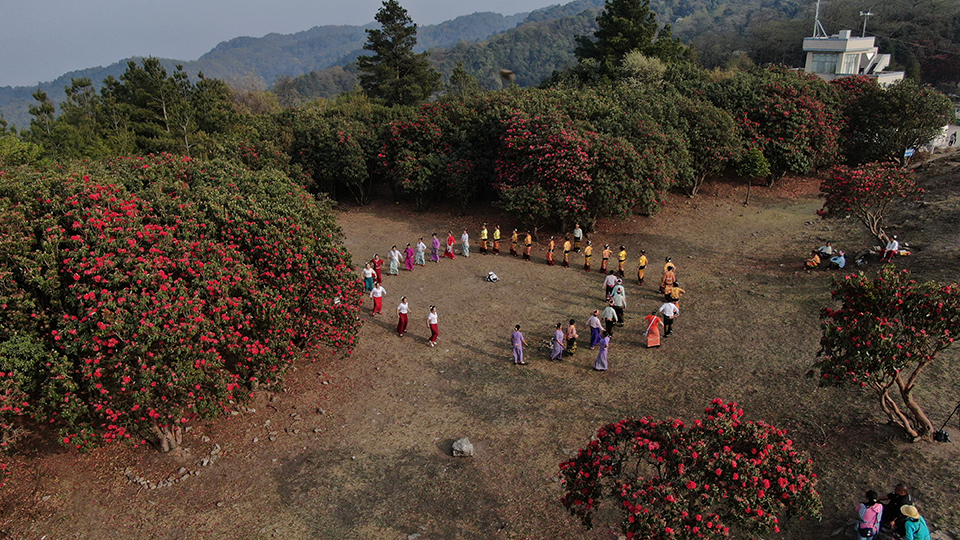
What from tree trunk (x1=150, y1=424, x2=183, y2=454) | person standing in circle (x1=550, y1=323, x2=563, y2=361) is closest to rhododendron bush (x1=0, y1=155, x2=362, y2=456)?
tree trunk (x1=150, y1=424, x2=183, y2=454)

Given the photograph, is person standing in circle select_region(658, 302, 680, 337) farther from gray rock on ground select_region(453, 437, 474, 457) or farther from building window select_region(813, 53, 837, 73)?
building window select_region(813, 53, 837, 73)

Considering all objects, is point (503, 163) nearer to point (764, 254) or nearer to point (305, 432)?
point (764, 254)

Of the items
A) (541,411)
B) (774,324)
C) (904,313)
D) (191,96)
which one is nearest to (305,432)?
(541,411)

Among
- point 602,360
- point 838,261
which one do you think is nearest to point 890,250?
point 838,261

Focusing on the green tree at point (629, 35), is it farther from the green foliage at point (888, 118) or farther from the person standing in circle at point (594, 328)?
the person standing in circle at point (594, 328)

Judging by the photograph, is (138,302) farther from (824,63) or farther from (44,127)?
(824,63)
